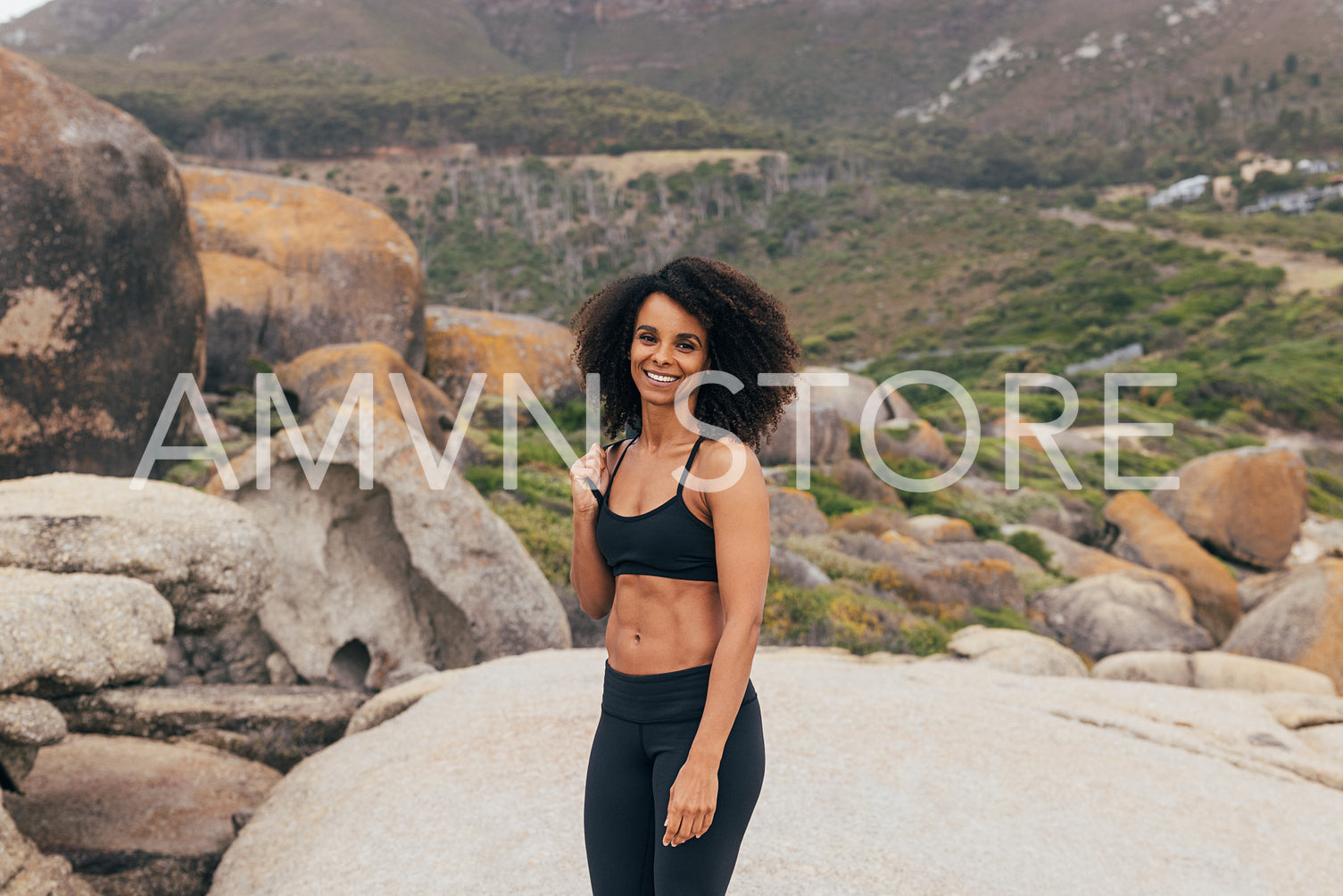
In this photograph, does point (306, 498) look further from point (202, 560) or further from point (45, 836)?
point (45, 836)

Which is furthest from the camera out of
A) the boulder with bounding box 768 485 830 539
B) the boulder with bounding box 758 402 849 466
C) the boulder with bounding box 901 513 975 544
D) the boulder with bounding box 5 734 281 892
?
the boulder with bounding box 758 402 849 466

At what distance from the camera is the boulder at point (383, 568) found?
23.3 feet

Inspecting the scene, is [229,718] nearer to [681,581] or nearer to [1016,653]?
[681,581]

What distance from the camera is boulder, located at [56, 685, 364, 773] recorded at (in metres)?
5.34

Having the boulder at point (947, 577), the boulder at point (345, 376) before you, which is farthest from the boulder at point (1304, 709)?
the boulder at point (345, 376)

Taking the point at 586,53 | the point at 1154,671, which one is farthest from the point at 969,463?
the point at 586,53

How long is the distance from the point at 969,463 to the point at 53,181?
64.0 ft

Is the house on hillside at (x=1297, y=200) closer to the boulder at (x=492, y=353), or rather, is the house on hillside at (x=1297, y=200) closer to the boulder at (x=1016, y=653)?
the boulder at (x=492, y=353)

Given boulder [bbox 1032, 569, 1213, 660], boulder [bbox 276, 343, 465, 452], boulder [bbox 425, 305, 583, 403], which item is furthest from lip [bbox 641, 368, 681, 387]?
boulder [bbox 425, 305, 583, 403]

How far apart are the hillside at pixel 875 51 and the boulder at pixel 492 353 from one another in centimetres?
9200

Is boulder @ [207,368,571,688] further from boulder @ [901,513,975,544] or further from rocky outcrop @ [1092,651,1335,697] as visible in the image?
boulder @ [901,513,975,544]

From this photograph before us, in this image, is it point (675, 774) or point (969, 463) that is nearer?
point (675, 774)

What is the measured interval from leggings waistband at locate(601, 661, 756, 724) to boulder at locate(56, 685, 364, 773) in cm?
420

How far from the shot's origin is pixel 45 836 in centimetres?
438
